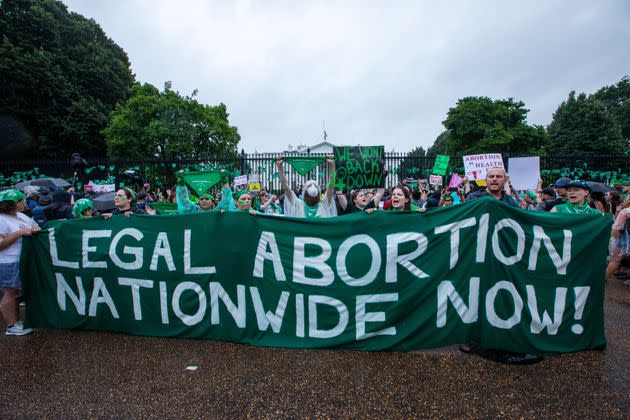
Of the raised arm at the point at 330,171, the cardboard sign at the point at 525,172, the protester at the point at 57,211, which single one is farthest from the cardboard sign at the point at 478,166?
the protester at the point at 57,211

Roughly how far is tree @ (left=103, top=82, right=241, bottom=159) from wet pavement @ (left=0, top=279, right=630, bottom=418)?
16706mm

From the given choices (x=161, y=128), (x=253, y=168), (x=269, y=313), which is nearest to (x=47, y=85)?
(x=161, y=128)

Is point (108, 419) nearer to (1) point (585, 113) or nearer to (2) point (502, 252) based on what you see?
Answer: (2) point (502, 252)

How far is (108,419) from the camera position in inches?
95.1

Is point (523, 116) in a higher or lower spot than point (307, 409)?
higher

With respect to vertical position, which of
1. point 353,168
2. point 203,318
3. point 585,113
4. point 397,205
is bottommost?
point 203,318

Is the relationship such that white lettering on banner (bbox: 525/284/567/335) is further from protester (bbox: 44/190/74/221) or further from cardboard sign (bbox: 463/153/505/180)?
protester (bbox: 44/190/74/221)

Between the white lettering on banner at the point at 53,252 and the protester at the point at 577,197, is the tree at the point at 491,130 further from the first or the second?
the white lettering on banner at the point at 53,252

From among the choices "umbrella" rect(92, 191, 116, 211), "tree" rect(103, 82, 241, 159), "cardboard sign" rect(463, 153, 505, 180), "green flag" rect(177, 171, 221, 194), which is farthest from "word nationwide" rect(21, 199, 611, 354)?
"tree" rect(103, 82, 241, 159)

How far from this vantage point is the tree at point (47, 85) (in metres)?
22.1

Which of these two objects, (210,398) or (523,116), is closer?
(210,398)

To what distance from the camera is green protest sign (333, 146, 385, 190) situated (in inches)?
186

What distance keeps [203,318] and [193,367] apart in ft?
2.11

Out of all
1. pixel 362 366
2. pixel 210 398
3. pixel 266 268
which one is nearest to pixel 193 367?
pixel 210 398
